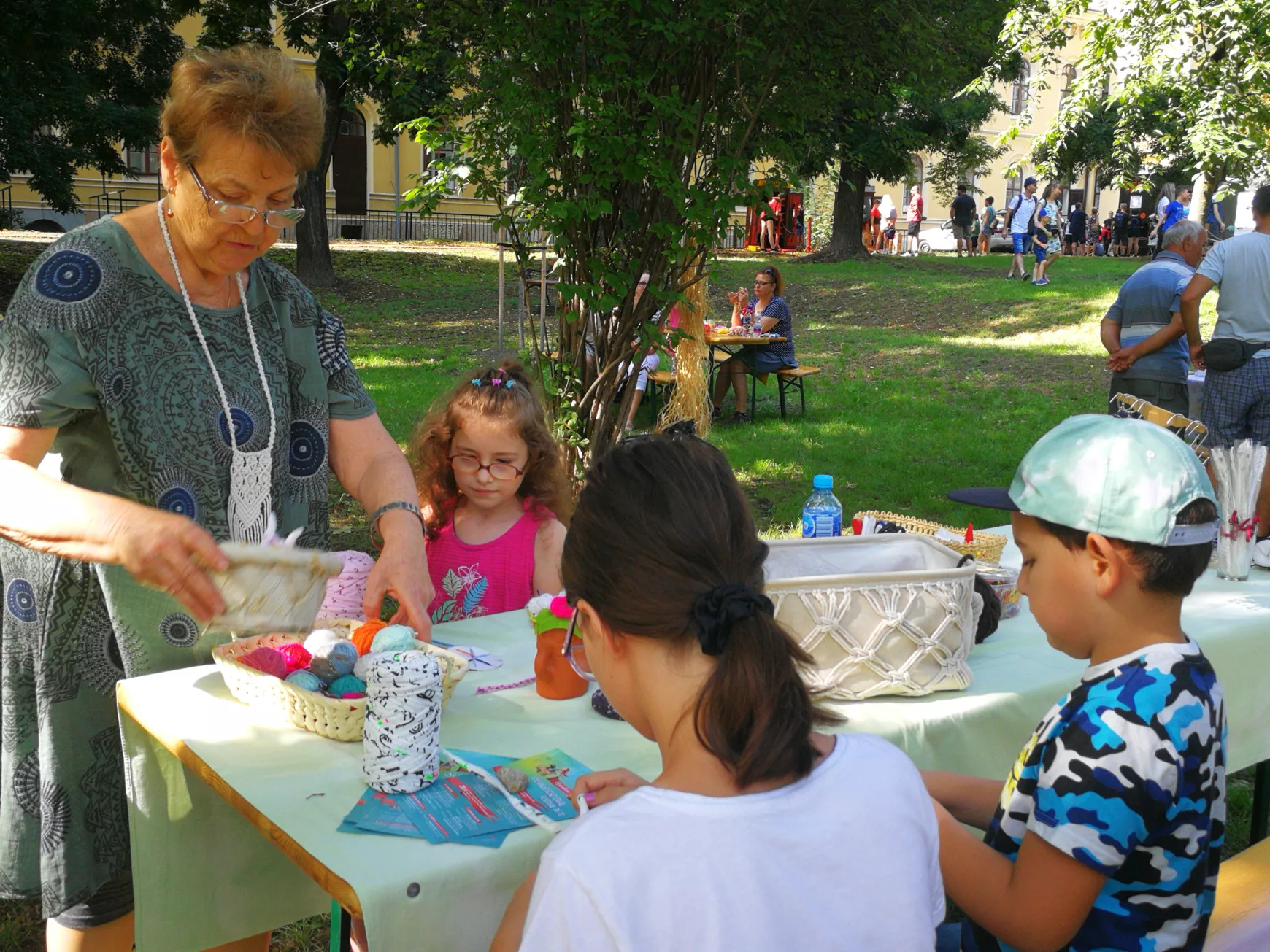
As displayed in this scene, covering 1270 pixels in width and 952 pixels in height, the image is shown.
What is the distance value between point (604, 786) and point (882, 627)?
741 millimetres

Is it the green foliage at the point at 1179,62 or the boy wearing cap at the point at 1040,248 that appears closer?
the green foliage at the point at 1179,62

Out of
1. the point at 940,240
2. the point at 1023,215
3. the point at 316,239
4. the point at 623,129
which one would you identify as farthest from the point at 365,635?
the point at 940,240

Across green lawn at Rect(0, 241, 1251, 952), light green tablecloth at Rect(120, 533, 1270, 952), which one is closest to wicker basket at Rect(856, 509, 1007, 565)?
light green tablecloth at Rect(120, 533, 1270, 952)

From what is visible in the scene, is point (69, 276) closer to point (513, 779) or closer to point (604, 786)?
point (513, 779)

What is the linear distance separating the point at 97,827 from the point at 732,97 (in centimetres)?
404

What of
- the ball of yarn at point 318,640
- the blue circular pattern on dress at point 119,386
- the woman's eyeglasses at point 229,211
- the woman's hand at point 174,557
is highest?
the woman's eyeglasses at point 229,211

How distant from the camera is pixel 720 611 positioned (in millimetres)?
1224

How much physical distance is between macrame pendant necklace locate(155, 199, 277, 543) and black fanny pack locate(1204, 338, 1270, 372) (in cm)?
573

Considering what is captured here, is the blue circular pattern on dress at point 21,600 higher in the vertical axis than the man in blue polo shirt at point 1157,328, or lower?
lower

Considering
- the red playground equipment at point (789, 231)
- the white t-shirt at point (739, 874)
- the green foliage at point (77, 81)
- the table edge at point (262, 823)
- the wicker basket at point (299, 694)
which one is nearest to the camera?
the white t-shirt at point (739, 874)

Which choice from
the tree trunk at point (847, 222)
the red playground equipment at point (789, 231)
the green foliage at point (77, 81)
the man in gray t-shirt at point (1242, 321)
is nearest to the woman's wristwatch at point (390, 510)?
the man in gray t-shirt at point (1242, 321)

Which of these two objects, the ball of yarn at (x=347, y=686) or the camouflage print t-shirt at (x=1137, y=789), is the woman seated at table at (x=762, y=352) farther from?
the camouflage print t-shirt at (x=1137, y=789)

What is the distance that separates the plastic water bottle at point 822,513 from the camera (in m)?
2.76

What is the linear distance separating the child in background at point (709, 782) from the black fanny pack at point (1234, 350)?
5788 mm
